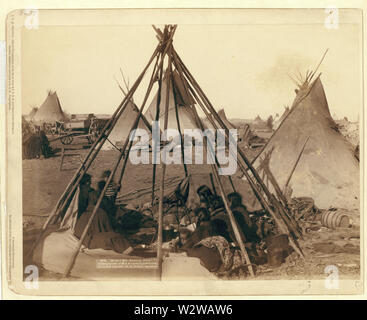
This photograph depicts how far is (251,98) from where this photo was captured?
14.3 ft

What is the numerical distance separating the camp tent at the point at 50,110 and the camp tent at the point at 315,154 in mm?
2046

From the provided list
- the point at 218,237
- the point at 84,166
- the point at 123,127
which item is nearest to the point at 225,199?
the point at 218,237

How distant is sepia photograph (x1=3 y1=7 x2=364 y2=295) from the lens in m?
4.28

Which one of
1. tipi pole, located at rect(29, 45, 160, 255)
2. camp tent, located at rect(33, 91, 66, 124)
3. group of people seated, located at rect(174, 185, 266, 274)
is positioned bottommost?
group of people seated, located at rect(174, 185, 266, 274)

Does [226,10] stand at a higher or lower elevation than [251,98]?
higher

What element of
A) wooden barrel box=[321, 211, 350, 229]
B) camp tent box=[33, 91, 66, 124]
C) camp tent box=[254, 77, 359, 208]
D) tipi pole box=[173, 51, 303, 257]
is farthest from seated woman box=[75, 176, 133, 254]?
wooden barrel box=[321, 211, 350, 229]

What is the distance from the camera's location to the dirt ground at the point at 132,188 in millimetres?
4297

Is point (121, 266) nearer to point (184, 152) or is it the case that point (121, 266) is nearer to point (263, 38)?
point (184, 152)

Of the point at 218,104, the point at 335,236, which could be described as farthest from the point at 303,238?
the point at 218,104

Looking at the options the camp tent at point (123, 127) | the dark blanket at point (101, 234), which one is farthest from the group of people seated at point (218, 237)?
the camp tent at point (123, 127)

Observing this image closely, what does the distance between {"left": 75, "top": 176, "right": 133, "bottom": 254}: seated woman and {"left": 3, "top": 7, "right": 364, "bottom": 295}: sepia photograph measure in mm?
14

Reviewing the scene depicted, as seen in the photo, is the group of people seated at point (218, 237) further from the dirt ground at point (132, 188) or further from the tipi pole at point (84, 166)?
the tipi pole at point (84, 166)

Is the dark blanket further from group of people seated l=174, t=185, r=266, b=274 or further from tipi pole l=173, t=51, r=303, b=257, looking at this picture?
tipi pole l=173, t=51, r=303, b=257

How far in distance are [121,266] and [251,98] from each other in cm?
211
